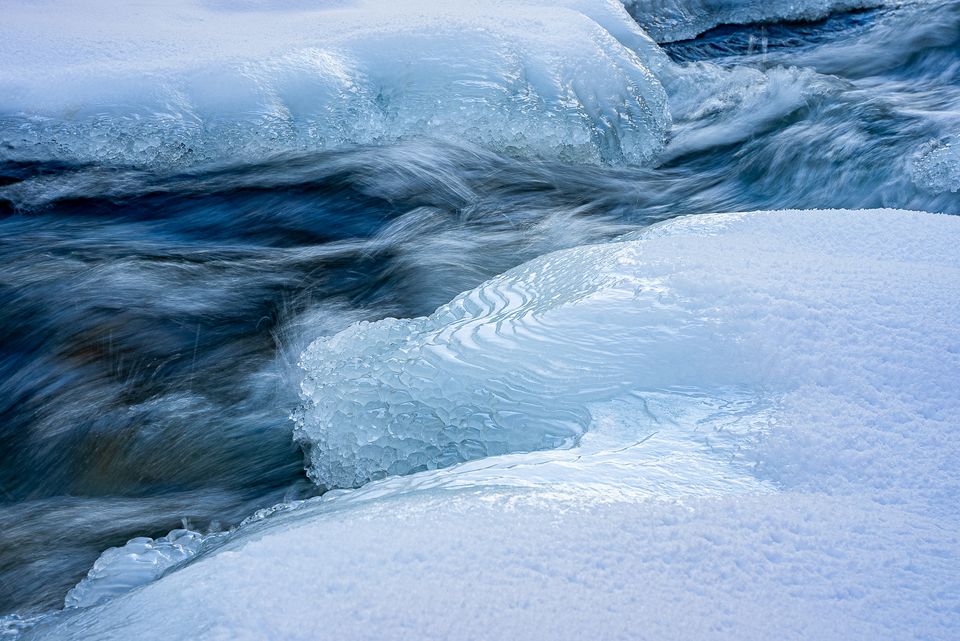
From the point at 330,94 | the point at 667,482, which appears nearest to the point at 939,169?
the point at 330,94

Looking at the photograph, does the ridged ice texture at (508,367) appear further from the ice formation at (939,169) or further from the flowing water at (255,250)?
the ice formation at (939,169)

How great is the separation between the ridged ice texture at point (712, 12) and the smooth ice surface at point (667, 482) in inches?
209

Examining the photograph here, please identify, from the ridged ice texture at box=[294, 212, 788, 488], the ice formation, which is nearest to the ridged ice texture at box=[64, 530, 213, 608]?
the ridged ice texture at box=[294, 212, 788, 488]

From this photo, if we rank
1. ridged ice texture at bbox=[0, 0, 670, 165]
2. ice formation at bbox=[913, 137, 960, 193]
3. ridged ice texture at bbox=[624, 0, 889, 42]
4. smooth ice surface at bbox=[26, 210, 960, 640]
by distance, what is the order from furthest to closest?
ridged ice texture at bbox=[624, 0, 889, 42], ridged ice texture at bbox=[0, 0, 670, 165], ice formation at bbox=[913, 137, 960, 193], smooth ice surface at bbox=[26, 210, 960, 640]

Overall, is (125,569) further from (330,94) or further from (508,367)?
(330,94)

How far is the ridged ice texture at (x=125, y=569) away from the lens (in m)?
1.53

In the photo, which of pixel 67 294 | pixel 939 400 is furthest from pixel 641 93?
pixel 939 400

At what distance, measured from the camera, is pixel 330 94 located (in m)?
3.94

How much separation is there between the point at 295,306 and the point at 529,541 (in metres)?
2.18

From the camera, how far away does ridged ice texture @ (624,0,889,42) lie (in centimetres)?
688

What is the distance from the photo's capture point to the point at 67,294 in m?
3.06

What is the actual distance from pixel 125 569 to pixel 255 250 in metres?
2.12

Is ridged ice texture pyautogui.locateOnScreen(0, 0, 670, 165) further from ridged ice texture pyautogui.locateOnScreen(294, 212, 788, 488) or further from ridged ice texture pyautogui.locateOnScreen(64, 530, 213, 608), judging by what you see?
ridged ice texture pyautogui.locateOnScreen(64, 530, 213, 608)

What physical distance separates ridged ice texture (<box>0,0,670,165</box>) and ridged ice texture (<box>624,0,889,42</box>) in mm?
2826
